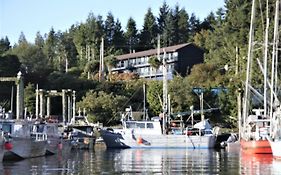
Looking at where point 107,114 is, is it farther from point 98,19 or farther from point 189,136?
point 98,19

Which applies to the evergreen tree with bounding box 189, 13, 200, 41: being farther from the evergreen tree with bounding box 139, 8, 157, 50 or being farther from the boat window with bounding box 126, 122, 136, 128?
the boat window with bounding box 126, 122, 136, 128

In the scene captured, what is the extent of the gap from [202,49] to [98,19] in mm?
33866

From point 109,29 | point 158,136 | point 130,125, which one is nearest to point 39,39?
point 109,29

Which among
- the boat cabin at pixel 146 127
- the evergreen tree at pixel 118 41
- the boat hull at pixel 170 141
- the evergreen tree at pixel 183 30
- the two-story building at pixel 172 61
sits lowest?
the boat hull at pixel 170 141

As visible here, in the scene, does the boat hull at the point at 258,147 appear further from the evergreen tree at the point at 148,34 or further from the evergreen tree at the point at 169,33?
the evergreen tree at the point at 148,34

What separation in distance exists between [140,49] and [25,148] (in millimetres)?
99400

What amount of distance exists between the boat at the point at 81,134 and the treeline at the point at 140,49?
33.9ft

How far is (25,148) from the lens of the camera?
46.3 meters

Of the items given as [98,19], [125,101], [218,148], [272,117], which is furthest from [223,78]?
[98,19]

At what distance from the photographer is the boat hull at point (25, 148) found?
44.2 metres

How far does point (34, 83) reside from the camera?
Result: 93.2 m

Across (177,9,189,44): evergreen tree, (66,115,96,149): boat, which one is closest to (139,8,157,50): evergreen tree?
(177,9,189,44): evergreen tree

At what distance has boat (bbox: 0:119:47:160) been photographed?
4384 cm

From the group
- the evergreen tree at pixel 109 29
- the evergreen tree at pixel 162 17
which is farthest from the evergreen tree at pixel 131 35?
the evergreen tree at pixel 162 17
